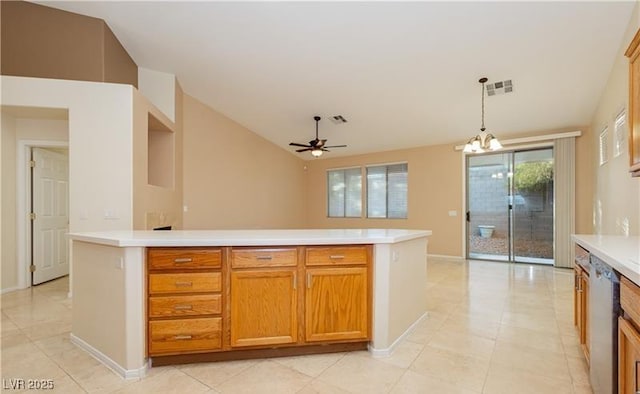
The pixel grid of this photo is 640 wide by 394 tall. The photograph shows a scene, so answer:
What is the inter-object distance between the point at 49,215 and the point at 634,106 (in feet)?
22.0

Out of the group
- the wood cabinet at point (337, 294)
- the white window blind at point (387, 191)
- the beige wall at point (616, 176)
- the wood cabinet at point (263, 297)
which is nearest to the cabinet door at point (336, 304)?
the wood cabinet at point (337, 294)

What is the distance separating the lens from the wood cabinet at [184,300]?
2.02m

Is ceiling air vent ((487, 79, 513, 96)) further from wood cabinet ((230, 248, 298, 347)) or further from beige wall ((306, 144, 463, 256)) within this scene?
wood cabinet ((230, 248, 298, 347))

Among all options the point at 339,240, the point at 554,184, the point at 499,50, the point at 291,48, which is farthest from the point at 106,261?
Result: the point at 554,184

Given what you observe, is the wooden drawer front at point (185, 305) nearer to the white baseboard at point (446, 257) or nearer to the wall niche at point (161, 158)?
the wall niche at point (161, 158)

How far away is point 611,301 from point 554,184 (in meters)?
5.11

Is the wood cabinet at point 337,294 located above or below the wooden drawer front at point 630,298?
below

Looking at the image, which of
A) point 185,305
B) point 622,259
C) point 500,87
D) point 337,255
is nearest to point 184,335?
point 185,305

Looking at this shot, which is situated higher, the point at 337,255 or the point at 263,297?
the point at 337,255

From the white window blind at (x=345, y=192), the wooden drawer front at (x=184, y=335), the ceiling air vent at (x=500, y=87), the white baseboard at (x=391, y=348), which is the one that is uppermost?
the ceiling air vent at (x=500, y=87)

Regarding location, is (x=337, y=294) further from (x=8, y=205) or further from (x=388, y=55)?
(x=8, y=205)

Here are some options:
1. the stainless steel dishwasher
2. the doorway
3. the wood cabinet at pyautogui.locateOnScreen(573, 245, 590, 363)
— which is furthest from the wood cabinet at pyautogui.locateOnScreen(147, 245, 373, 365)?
the doorway

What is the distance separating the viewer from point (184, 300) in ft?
6.74

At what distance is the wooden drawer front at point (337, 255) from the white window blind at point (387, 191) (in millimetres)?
5384
